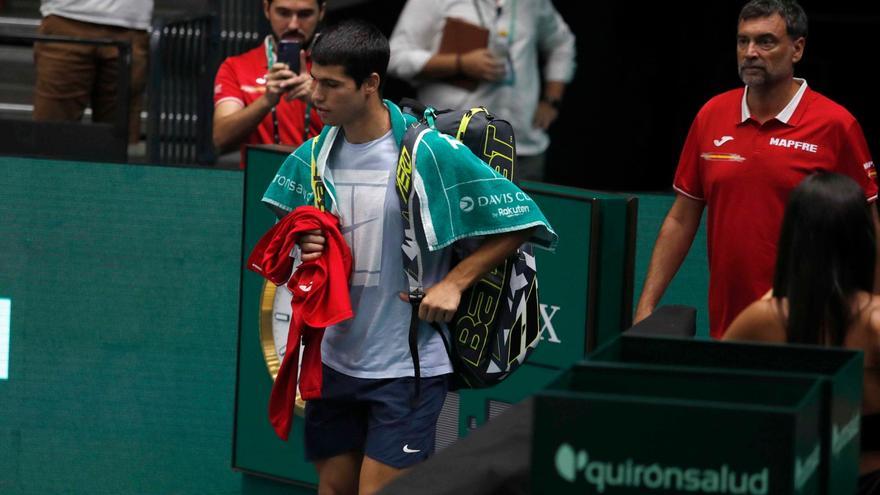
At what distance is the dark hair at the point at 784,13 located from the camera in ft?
16.1

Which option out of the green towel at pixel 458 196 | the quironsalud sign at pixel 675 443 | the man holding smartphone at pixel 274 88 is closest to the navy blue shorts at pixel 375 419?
the green towel at pixel 458 196

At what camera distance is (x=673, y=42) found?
9.40 m

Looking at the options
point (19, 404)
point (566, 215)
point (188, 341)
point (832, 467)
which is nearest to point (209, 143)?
point (188, 341)

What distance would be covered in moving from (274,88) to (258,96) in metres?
0.33

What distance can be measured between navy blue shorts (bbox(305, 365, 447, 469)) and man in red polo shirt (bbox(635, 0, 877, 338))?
1.08 metres

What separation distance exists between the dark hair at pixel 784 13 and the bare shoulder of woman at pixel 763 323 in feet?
6.10

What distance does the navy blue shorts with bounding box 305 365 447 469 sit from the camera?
175 inches

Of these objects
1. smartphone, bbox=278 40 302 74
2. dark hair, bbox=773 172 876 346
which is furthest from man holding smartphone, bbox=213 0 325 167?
dark hair, bbox=773 172 876 346

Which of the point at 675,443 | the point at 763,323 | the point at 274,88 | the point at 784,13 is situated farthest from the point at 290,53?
the point at 675,443

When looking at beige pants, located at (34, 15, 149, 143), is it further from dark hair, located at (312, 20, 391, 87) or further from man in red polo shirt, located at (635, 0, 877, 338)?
man in red polo shirt, located at (635, 0, 877, 338)

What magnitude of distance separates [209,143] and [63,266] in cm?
81

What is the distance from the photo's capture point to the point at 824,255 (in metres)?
3.08

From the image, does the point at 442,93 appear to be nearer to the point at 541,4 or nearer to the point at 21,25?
the point at 541,4

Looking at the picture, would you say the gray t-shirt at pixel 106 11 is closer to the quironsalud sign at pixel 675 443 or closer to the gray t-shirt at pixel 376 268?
the gray t-shirt at pixel 376 268
